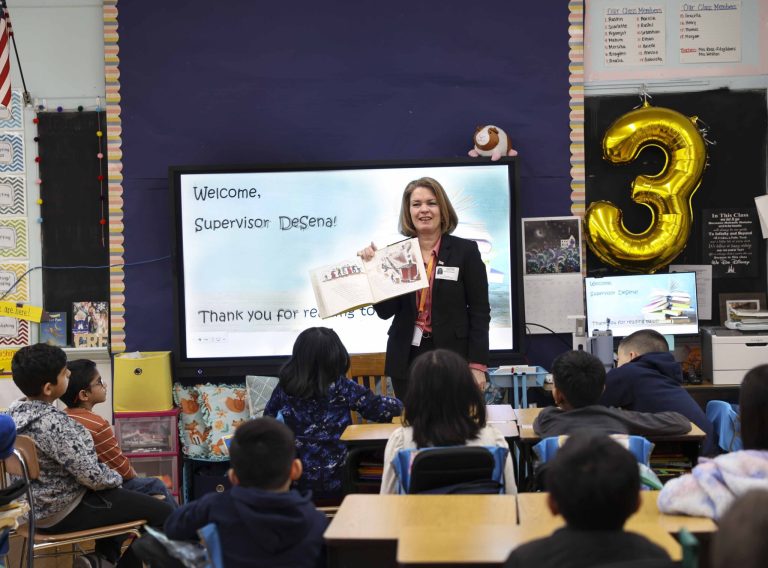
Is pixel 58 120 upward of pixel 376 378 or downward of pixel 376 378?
upward

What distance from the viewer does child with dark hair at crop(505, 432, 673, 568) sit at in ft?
5.38

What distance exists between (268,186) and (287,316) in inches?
31.1

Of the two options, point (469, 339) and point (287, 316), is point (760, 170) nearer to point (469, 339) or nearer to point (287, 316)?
point (469, 339)

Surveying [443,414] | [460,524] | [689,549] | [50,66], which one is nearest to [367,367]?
[443,414]

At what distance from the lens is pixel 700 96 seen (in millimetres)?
5508

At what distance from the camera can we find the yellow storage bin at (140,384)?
208 inches

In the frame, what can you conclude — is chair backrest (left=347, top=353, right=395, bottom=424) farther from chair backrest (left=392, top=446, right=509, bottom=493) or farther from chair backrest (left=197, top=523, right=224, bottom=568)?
chair backrest (left=197, top=523, right=224, bottom=568)

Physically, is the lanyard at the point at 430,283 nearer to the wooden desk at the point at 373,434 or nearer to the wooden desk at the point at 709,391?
the wooden desk at the point at 373,434

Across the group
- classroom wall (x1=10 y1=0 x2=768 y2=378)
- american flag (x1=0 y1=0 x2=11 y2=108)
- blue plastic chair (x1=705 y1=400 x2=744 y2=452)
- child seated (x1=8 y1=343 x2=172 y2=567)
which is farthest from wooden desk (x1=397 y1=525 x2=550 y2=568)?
american flag (x1=0 y1=0 x2=11 y2=108)

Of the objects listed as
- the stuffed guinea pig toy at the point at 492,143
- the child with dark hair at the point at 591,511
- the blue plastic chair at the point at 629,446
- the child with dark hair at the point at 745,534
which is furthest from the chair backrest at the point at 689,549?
the stuffed guinea pig toy at the point at 492,143

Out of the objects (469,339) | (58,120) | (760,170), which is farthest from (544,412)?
(58,120)

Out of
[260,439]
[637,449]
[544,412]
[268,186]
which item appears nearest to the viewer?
[260,439]

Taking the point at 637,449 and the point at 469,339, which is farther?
the point at 469,339

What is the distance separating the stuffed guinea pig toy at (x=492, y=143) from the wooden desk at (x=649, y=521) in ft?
10.4
